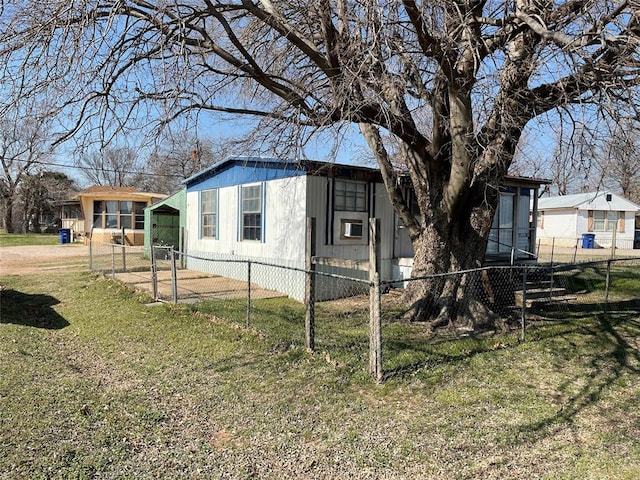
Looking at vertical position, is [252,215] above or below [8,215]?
above

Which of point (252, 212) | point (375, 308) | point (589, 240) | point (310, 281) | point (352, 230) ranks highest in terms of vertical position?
point (252, 212)

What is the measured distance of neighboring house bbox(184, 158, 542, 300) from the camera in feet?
32.6

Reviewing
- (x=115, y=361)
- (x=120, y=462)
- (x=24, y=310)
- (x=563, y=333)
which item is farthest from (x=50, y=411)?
(x=563, y=333)

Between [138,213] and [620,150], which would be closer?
[620,150]

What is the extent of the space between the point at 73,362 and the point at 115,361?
49 centimetres

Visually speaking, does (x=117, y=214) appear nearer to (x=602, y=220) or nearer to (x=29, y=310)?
(x=29, y=310)

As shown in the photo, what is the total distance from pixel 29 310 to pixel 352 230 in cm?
686

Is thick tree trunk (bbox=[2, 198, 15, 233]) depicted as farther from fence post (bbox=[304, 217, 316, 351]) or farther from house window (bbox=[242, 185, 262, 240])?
fence post (bbox=[304, 217, 316, 351])

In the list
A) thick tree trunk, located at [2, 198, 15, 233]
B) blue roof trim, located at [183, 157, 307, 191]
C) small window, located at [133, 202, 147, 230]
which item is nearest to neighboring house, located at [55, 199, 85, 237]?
small window, located at [133, 202, 147, 230]

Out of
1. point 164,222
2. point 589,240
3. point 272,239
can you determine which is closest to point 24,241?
Result: point 164,222

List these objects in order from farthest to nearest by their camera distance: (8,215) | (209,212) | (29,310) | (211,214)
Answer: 1. (8,215)
2. (209,212)
3. (211,214)
4. (29,310)

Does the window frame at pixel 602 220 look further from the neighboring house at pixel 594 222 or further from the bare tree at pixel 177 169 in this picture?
the bare tree at pixel 177 169

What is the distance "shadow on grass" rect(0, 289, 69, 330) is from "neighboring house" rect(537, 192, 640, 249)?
95.2ft

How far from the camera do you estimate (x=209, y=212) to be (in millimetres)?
13617
